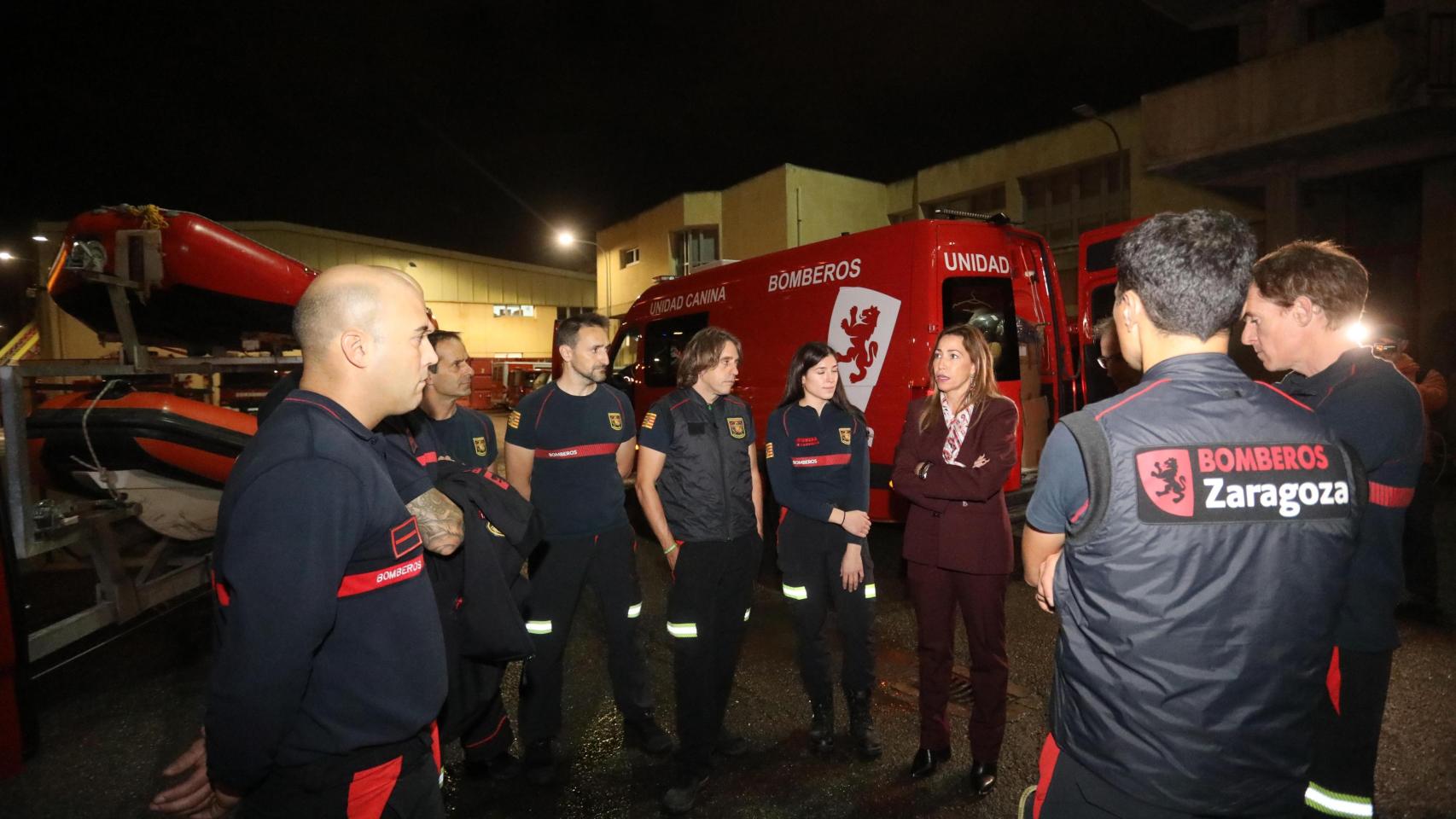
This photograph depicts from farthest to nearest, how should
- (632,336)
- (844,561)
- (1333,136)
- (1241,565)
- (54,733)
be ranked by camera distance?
1. (1333,136)
2. (632,336)
3. (54,733)
4. (844,561)
5. (1241,565)

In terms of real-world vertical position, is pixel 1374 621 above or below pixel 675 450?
below

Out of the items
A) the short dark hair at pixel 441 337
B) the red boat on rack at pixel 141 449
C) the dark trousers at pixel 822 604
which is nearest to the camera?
the dark trousers at pixel 822 604

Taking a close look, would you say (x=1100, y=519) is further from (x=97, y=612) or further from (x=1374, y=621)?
(x=97, y=612)

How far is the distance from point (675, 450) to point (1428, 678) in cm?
442

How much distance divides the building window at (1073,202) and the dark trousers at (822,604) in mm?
17353

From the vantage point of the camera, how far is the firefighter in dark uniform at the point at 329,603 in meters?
1.30

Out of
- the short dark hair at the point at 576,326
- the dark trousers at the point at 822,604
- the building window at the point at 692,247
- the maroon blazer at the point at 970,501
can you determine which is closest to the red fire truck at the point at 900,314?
the maroon blazer at the point at 970,501

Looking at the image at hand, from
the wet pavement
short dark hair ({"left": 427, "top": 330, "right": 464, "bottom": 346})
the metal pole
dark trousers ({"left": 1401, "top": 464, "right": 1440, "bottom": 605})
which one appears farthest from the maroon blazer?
the metal pole

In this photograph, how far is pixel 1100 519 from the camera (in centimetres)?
136

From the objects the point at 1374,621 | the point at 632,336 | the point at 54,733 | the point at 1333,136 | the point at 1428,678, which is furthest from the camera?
the point at 1333,136

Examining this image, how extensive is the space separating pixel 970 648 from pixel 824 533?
31.3 inches

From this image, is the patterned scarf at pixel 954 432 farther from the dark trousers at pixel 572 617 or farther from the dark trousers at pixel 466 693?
the dark trousers at pixel 466 693

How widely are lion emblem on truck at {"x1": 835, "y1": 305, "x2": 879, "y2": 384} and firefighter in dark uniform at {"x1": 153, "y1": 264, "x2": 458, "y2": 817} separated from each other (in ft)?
15.4

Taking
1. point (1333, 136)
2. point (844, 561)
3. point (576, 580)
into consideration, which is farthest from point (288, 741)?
point (1333, 136)
